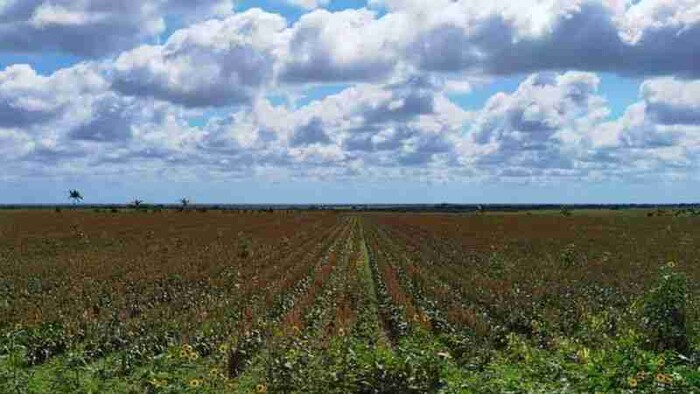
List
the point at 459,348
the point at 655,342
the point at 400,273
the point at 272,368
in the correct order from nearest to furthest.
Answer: the point at 272,368 < the point at 655,342 < the point at 459,348 < the point at 400,273

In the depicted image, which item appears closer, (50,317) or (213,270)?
(50,317)

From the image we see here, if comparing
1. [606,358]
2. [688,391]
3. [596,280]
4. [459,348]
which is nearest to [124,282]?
[459,348]

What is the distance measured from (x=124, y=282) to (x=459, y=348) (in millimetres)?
13315

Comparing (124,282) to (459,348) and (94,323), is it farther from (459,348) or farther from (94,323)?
(459,348)

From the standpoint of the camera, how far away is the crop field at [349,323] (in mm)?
9188

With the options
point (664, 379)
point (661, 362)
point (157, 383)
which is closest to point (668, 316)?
point (661, 362)

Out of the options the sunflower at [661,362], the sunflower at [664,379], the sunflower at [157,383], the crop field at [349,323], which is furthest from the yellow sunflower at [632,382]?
the sunflower at [157,383]

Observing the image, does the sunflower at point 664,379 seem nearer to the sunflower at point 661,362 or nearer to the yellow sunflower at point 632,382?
the yellow sunflower at point 632,382

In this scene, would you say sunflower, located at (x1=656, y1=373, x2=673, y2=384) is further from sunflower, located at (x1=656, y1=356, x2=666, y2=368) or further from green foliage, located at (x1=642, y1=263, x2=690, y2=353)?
green foliage, located at (x1=642, y1=263, x2=690, y2=353)

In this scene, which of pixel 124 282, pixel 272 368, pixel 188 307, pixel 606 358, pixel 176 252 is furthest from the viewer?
pixel 176 252

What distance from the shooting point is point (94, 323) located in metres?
14.8

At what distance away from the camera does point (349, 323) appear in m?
14.9

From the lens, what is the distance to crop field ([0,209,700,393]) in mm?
9188

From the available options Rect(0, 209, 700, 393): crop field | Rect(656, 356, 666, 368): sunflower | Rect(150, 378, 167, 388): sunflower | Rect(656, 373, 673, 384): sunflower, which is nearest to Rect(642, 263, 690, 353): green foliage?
Rect(0, 209, 700, 393): crop field
